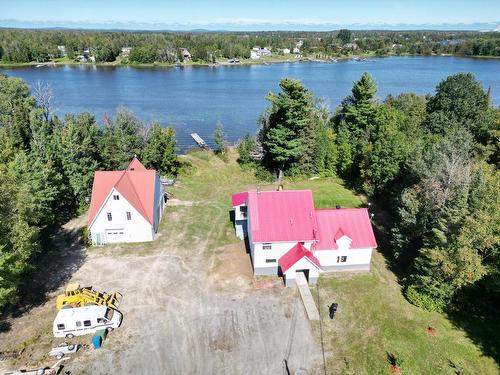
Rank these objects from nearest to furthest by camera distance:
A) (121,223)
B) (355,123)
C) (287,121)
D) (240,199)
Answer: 1. (121,223)
2. (240,199)
3. (287,121)
4. (355,123)

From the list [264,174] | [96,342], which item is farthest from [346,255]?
[264,174]

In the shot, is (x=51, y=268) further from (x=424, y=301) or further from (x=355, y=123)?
(x=355, y=123)

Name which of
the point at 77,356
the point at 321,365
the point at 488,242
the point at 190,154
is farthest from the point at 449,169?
the point at 190,154

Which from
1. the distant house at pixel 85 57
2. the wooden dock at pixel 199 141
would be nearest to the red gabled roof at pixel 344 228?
the wooden dock at pixel 199 141

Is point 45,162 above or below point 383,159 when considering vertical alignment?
below

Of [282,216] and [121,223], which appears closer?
[282,216]

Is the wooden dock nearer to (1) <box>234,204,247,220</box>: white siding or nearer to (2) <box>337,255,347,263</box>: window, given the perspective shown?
(1) <box>234,204,247,220</box>: white siding
